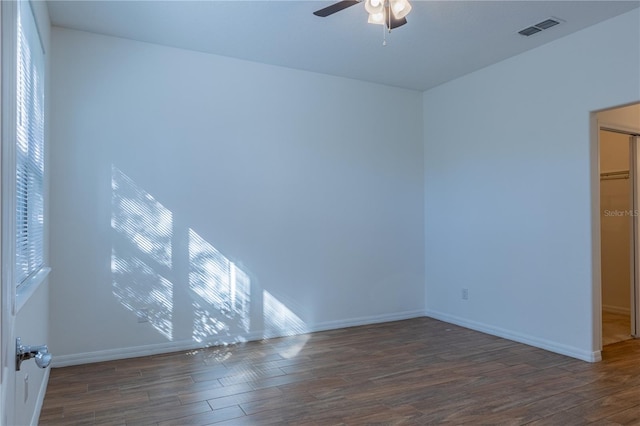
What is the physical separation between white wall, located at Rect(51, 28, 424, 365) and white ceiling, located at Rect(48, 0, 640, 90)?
11.4 inches

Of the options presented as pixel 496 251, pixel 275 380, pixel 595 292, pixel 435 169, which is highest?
pixel 435 169

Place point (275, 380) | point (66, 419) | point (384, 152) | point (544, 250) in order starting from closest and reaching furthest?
point (66, 419) < point (275, 380) < point (544, 250) < point (384, 152)

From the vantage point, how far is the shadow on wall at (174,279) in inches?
155

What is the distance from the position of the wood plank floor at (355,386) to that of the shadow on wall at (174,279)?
253 millimetres

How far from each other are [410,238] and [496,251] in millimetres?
1157

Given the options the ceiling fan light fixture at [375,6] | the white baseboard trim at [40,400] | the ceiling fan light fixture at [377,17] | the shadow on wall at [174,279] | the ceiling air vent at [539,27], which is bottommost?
the white baseboard trim at [40,400]

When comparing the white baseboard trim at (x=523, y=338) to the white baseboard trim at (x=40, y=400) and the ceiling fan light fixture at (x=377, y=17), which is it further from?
the white baseboard trim at (x=40, y=400)

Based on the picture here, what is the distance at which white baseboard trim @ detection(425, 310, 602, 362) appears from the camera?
12.4ft

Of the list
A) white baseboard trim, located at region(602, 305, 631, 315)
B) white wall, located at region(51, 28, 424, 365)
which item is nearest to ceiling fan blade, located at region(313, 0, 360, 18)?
white wall, located at region(51, 28, 424, 365)

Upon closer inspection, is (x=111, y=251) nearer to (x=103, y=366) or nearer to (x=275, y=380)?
(x=103, y=366)

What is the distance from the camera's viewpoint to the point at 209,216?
431cm

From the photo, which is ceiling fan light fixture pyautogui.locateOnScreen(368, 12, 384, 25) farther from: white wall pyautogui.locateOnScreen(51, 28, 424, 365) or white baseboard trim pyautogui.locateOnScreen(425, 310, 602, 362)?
white baseboard trim pyautogui.locateOnScreen(425, 310, 602, 362)

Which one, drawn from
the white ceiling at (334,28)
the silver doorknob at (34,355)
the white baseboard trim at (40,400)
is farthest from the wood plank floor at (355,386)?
the white ceiling at (334,28)

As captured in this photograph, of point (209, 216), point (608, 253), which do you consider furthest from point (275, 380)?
point (608, 253)
